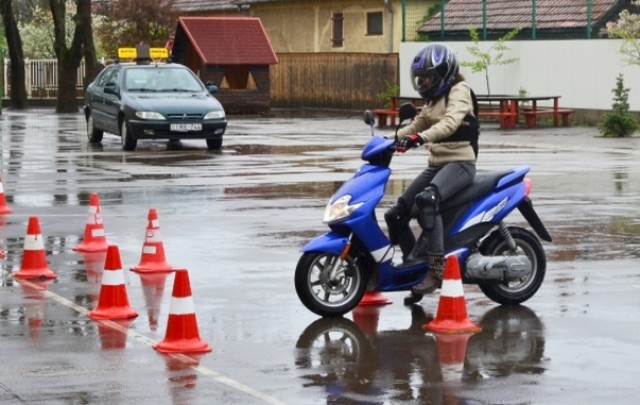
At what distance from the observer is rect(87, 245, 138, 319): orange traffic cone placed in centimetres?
1031

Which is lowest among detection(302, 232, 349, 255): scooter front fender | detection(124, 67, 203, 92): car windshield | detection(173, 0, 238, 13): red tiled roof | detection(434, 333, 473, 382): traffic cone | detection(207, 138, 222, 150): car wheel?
detection(434, 333, 473, 382): traffic cone

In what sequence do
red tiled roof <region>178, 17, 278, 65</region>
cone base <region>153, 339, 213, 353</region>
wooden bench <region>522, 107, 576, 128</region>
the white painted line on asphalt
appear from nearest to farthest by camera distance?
1. the white painted line on asphalt
2. cone base <region>153, 339, 213, 353</region>
3. wooden bench <region>522, 107, 576, 128</region>
4. red tiled roof <region>178, 17, 278, 65</region>

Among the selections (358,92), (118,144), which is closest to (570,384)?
(118,144)

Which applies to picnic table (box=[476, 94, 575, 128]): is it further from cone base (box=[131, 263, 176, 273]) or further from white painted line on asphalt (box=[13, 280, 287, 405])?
white painted line on asphalt (box=[13, 280, 287, 405])

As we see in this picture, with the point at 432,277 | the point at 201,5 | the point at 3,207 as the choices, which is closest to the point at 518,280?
the point at 432,277

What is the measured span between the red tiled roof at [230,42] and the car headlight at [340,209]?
124 feet

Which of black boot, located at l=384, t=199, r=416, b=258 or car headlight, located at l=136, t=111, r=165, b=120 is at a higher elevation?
car headlight, located at l=136, t=111, r=165, b=120

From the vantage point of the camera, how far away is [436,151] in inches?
Result: 429

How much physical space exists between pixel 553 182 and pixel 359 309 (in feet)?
35.2

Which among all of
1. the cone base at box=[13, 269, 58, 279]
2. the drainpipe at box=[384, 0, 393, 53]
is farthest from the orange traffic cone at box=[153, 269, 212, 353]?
the drainpipe at box=[384, 0, 393, 53]

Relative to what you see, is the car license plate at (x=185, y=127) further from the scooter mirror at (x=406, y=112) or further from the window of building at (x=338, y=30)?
the window of building at (x=338, y=30)

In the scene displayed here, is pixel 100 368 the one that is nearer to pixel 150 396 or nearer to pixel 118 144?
pixel 150 396

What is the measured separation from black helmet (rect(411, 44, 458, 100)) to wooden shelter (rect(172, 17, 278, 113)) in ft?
121

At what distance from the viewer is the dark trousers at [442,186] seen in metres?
10.6
